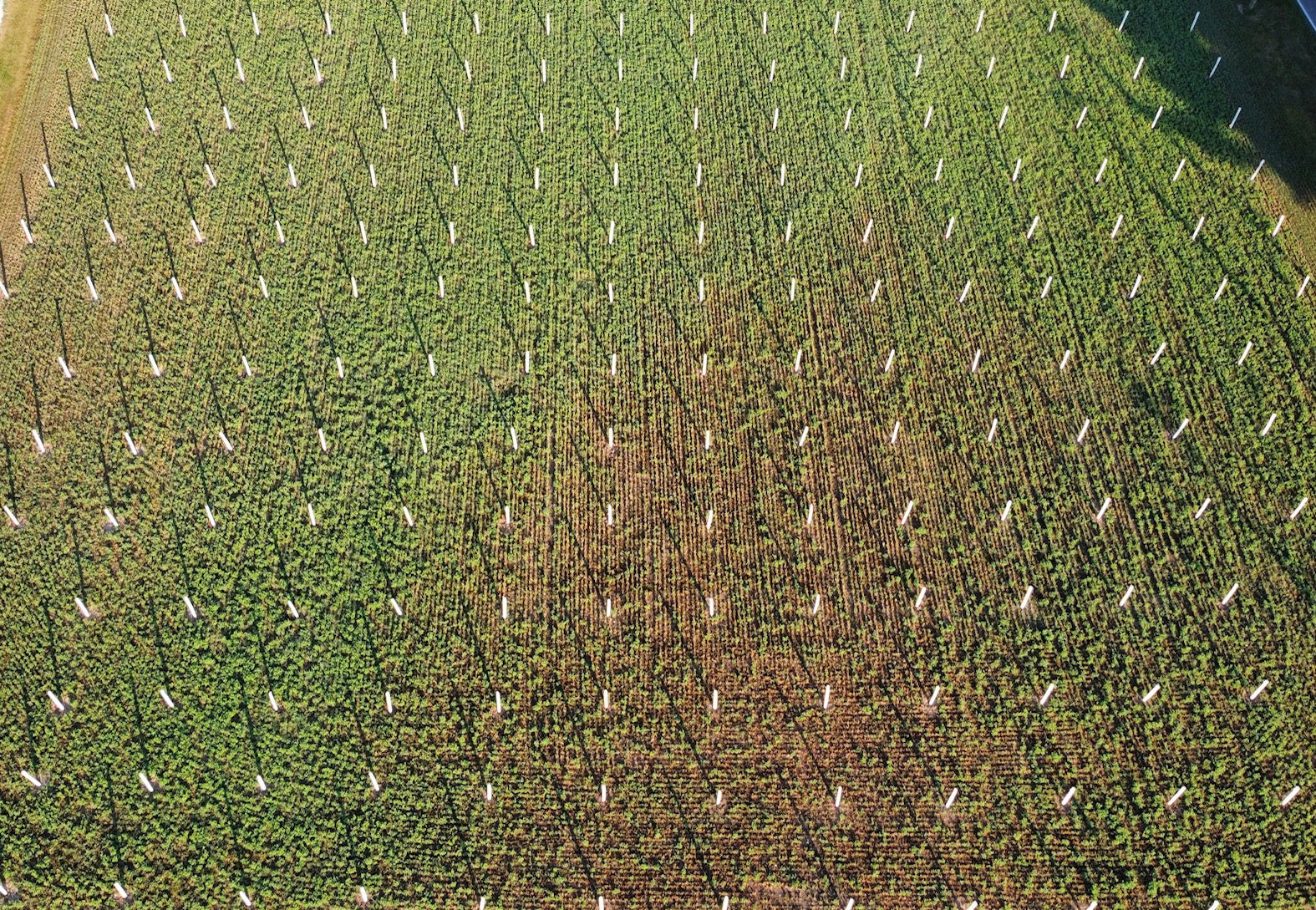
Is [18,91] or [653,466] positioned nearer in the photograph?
[653,466]

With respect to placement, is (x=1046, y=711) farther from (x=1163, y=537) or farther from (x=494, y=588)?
(x=494, y=588)

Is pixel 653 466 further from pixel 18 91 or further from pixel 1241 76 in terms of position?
pixel 18 91

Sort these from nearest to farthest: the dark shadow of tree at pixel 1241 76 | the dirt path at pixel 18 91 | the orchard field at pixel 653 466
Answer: the orchard field at pixel 653 466 → the dirt path at pixel 18 91 → the dark shadow of tree at pixel 1241 76

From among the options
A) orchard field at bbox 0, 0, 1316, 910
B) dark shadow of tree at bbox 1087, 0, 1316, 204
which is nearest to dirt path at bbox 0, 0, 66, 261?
orchard field at bbox 0, 0, 1316, 910

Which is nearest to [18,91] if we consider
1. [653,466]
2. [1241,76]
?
[653,466]

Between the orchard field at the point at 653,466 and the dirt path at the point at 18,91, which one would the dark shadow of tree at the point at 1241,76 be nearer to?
the orchard field at the point at 653,466

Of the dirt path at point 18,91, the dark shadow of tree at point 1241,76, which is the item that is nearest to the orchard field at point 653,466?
the dark shadow of tree at point 1241,76

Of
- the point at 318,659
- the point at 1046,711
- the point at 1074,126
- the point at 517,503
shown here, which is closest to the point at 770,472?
the point at 517,503

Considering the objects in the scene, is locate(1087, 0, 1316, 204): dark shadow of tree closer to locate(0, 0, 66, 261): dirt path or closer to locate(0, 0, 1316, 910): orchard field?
locate(0, 0, 1316, 910): orchard field
